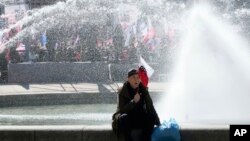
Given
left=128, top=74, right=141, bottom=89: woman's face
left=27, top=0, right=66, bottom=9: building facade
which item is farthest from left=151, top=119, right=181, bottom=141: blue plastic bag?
left=27, top=0, right=66, bottom=9: building facade

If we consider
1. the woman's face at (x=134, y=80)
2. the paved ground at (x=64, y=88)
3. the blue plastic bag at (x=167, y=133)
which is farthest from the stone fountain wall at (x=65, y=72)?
the blue plastic bag at (x=167, y=133)

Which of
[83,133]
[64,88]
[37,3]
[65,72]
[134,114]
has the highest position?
[37,3]

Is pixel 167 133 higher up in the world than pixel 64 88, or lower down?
higher up

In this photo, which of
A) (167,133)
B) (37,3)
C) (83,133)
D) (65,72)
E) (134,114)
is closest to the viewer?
(167,133)

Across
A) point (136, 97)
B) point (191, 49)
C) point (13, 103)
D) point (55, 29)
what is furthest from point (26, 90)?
point (136, 97)

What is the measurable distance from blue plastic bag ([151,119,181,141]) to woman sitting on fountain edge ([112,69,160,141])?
17 centimetres

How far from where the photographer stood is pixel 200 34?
17.1 meters

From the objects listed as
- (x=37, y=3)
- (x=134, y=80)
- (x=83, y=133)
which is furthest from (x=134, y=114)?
(x=37, y=3)

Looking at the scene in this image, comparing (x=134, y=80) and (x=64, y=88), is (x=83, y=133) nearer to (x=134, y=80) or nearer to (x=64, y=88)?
(x=134, y=80)

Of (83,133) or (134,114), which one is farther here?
(83,133)

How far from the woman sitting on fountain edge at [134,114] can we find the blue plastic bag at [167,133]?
17 centimetres

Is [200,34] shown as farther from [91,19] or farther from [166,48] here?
[91,19]

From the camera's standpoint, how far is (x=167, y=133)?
24.4ft

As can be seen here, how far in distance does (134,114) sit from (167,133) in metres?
0.49
